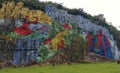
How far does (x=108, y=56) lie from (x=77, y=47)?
5.89 metres

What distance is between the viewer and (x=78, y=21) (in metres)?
33.4

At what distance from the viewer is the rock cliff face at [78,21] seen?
3034 centimetres

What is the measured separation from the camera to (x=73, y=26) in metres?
32.4

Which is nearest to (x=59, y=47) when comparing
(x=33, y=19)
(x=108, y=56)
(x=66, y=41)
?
(x=66, y=41)

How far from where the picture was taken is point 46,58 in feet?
92.5

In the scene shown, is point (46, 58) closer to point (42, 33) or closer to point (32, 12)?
point (42, 33)

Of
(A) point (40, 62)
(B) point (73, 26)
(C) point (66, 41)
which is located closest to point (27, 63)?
(A) point (40, 62)

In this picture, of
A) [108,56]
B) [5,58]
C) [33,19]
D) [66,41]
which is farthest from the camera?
[108,56]

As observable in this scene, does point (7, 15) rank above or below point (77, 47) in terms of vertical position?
above

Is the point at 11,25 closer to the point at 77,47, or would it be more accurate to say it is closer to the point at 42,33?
the point at 42,33

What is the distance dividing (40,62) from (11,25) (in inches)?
149

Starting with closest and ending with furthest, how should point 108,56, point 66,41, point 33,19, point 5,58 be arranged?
point 5,58, point 33,19, point 66,41, point 108,56

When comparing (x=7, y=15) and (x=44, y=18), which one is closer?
(x=7, y=15)

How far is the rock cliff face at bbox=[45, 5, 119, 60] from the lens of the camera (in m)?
30.3
